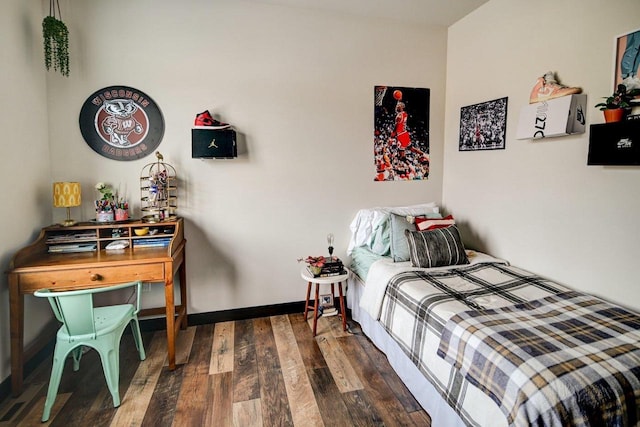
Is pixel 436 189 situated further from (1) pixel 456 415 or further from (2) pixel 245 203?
(1) pixel 456 415

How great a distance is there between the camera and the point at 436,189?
3.50 m

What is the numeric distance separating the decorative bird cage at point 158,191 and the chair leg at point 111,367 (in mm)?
1012

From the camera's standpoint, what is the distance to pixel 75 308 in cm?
181

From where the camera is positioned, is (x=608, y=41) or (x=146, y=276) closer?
(x=608, y=41)

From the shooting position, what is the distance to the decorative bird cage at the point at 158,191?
2664mm

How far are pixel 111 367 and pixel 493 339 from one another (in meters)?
2.05

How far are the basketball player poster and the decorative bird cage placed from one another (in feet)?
6.03

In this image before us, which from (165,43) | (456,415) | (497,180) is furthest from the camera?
(497,180)

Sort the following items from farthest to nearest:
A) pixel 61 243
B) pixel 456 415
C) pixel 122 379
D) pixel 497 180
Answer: pixel 497 180 → pixel 61 243 → pixel 122 379 → pixel 456 415

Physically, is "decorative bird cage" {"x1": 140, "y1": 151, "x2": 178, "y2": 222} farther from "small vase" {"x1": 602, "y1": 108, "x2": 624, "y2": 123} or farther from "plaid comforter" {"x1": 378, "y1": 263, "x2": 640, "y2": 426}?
"small vase" {"x1": 602, "y1": 108, "x2": 624, "y2": 123}

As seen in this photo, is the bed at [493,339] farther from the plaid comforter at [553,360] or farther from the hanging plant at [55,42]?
the hanging plant at [55,42]

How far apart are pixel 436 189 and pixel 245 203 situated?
1.95 meters

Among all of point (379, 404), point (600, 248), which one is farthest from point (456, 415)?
point (600, 248)

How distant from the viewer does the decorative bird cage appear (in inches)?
105
